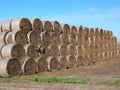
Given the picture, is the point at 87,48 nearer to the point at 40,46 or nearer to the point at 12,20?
the point at 40,46

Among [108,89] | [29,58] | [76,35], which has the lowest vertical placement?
[108,89]

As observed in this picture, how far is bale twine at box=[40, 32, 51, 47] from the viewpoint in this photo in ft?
63.0

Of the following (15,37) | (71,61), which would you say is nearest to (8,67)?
(15,37)

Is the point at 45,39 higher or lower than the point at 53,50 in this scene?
higher

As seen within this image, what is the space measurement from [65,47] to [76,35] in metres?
2.54

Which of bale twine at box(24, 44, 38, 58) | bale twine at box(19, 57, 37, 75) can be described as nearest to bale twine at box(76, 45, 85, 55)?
bale twine at box(24, 44, 38, 58)

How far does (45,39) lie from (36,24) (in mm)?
1050

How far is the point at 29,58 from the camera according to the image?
17328 millimetres

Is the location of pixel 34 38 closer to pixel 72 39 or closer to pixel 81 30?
pixel 72 39

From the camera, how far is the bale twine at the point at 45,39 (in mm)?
19203

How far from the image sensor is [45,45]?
19.5m

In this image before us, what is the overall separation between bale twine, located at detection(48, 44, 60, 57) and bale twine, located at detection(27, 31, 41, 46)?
3.03 ft

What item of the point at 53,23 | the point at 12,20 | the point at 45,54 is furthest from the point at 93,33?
the point at 12,20

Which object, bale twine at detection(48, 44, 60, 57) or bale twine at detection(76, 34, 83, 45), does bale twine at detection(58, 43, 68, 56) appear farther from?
bale twine at detection(76, 34, 83, 45)
